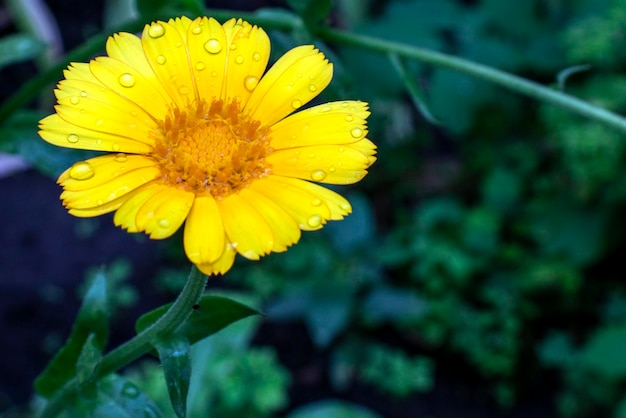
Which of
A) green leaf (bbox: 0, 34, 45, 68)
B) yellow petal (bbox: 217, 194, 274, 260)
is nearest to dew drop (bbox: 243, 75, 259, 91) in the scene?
yellow petal (bbox: 217, 194, 274, 260)

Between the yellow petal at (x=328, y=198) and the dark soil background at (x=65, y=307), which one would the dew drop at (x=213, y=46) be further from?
the dark soil background at (x=65, y=307)

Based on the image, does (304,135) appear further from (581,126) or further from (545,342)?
(545,342)

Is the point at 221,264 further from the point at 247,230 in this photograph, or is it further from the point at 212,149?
the point at 212,149

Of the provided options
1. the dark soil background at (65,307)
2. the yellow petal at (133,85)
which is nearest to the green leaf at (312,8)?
the yellow petal at (133,85)

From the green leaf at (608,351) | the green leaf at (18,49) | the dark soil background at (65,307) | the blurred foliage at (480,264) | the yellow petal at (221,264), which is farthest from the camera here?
the dark soil background at (65,307)

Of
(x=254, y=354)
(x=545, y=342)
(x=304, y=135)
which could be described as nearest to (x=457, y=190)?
(x=545, y=342)

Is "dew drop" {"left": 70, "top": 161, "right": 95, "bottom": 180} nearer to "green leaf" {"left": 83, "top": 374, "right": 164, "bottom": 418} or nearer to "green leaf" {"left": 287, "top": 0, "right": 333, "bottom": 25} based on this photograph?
"green leaf" {"left": 83, "top": 374, "right": 164, "bottom": 418}

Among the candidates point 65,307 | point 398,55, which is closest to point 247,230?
point 398,55
